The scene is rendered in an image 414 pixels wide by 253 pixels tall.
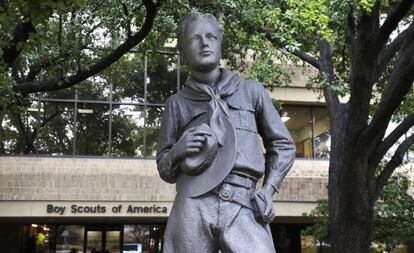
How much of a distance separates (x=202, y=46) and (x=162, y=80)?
17.9 meters

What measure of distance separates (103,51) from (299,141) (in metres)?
12.6

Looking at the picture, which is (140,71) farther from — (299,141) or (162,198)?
(299,141)

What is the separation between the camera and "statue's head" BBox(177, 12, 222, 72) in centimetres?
391

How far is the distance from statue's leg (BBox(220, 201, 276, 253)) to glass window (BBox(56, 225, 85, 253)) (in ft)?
70.6

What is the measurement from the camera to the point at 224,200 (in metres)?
3.62

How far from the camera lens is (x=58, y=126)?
67.9 ft

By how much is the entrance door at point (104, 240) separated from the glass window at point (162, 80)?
6.18 meters

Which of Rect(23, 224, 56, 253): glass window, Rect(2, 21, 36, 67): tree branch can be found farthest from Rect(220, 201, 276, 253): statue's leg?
Rect(23, 224, 56, 253): glass window

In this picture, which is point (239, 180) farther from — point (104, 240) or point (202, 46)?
point (104, 240)

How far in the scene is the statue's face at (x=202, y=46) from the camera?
12.8ft

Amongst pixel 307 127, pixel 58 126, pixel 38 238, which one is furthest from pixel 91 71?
pixel 38 238

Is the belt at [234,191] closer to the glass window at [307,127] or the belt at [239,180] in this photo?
the belt at [239,180]

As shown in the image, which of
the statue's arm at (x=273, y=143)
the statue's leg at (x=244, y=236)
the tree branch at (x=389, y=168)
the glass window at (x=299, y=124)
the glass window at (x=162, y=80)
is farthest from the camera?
the glass window at (x=299, y=124)

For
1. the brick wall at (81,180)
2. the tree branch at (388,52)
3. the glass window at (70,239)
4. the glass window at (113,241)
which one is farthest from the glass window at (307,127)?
the tree branch at (388,52)
